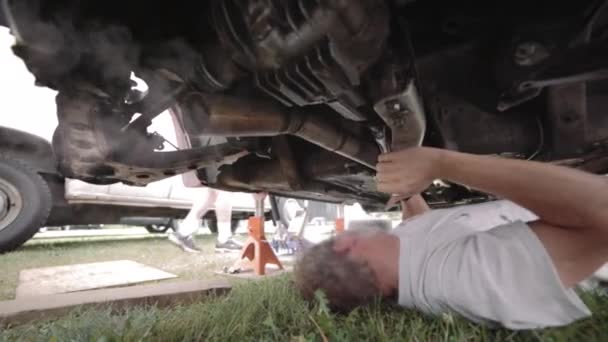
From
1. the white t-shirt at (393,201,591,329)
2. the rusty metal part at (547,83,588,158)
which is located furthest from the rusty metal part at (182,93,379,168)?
the rusty metal part at (547,83,588,158)

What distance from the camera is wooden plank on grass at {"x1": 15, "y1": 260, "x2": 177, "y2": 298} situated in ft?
5.31

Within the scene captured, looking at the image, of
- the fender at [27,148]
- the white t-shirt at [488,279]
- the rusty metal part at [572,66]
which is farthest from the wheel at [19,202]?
the rusty metal part at [572,66]

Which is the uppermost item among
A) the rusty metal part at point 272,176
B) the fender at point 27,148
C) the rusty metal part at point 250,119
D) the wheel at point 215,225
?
the fender at point 27,148

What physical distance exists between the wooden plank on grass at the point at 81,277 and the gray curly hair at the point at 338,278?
1089 mm

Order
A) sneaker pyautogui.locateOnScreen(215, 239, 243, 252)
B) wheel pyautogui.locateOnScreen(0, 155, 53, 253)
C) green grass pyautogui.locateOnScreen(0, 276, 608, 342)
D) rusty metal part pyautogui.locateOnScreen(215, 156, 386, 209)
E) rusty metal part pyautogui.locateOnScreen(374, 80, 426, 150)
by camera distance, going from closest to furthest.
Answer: rusty metal part pyautogui.locateOnScreen(374, 80, 426, 150)
green grass pyautogui.locateOnScreen(0, 276, 608, 342)
rusty metal part pyautogui.locateOnScreen(215, 156, 386, 209)
wheel pyautogui.locateOnScreen(0, 155, 53, 253)
sneaker pyautogui.locateOnScreen(215, 239, 243, 252)

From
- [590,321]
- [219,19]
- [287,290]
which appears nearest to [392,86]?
[219,19]

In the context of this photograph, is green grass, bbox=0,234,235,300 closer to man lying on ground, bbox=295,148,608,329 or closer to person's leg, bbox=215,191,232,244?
person's leg, bbox=215,191,232,244

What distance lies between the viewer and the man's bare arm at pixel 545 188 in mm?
626

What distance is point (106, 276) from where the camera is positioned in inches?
74.7

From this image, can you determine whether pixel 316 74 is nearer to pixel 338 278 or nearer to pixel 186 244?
pixel 338 278

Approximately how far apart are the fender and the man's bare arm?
167 centimetres

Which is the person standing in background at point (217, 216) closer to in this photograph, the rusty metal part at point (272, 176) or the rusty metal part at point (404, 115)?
the rusty metal part at point (272, 176)

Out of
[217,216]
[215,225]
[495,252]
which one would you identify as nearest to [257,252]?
[217,216]

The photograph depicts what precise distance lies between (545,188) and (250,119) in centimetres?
53
